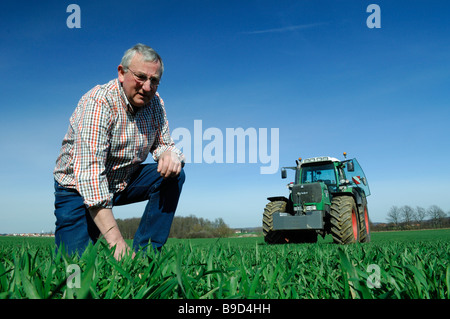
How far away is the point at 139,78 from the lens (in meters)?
2.37

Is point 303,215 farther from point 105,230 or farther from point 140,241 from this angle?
point 105,230

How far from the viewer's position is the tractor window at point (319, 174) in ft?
29.1

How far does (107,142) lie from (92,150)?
187mm

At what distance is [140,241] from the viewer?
8.62 feet

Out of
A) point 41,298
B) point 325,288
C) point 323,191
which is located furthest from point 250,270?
point 323,191

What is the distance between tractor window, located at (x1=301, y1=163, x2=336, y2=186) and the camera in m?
8.86

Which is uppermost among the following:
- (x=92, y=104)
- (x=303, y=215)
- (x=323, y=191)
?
(x=92, y=104)

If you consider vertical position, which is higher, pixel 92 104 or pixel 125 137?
pixel 92 104

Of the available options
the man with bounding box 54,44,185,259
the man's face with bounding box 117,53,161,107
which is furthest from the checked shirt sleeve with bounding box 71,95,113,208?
the man's face with bounding box 117,53,161,107

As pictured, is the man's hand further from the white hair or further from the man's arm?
the white hair

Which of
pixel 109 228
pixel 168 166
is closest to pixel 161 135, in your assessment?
pixel 168 166

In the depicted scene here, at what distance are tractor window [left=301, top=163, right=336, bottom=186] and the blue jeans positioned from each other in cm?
662
